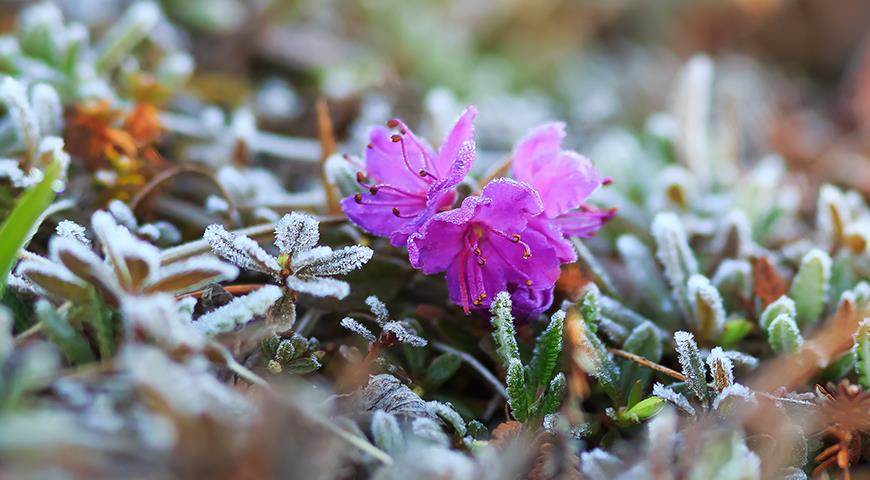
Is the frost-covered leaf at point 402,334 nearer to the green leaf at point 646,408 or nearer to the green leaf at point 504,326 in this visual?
the green leaf at point 504,326

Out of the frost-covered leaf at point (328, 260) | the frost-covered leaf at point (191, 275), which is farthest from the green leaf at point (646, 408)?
the frost-covered leaf at point (191, 275)

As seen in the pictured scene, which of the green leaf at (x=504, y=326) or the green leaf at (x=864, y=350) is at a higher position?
the green leaf at (x=504, y=326)

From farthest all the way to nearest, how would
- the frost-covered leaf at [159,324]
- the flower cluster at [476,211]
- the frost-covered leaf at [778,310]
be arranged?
the frost-covered leaf at [778,310], the flower cluster at [476,211], the frost-covered leaf at [159,324]

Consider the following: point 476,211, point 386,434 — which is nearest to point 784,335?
point 476,211

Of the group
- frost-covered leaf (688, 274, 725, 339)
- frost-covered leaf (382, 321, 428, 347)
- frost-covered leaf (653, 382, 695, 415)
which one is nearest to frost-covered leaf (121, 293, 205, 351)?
frost-covered leaf (382, 321, 428, 347)

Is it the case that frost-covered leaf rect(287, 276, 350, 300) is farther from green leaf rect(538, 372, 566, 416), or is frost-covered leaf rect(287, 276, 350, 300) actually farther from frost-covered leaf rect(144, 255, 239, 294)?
green leaf rect(538, 372, 566, 416)

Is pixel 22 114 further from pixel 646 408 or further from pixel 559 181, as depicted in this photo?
pixel 646 408

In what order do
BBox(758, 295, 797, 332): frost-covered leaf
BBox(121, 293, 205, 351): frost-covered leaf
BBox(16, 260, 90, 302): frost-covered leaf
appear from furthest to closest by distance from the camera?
1. BBox(758, 295, 797, 332): frost-covered leaf
2. BBox(16, 260, 90, 302): frost-covered leaf
3. BBox(121, 293, 205, 351): frost-covered leaf
